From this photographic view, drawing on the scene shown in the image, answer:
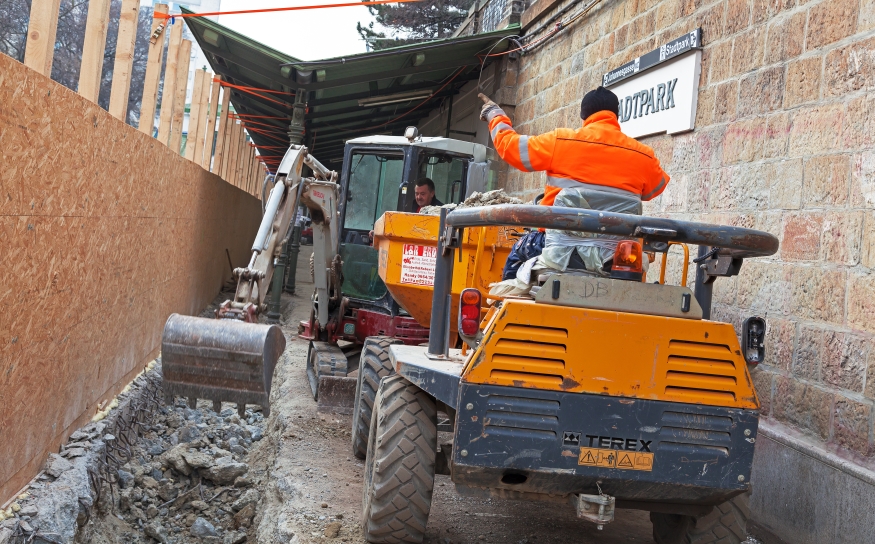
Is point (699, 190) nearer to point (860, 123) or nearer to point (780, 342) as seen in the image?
point (780, 342)

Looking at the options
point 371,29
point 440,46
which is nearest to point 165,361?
point 440,46

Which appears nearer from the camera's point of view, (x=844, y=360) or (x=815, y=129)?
(x=844, y=360)

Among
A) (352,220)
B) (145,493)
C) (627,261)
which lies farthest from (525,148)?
(352,220)

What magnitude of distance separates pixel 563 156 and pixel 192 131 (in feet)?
29.4

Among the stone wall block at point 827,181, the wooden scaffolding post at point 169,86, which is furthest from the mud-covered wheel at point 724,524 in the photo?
the wooden scaffolding post at point 169,86

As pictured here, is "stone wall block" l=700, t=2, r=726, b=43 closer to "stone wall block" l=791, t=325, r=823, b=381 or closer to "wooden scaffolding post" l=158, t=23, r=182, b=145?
"stone wall block" l=791, t=325, r=823, b=381

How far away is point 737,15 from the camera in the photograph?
6598 millimetres

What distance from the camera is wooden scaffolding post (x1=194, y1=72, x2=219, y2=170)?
1270 cm

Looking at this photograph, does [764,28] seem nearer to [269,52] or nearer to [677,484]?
[677,484]

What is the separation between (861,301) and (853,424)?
72cm

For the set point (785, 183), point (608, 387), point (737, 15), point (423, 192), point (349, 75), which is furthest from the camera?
point (349, 75)

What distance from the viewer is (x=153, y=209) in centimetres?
844

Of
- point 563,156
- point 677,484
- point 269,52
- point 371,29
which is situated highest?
point 371,29

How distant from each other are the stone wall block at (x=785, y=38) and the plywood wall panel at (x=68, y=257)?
484 centimetres
